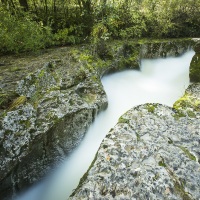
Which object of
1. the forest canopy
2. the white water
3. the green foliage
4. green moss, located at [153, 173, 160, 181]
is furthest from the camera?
the forest canopy

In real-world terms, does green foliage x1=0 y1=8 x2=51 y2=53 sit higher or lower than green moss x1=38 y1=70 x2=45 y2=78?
higher

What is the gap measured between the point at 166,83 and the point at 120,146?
3.94 metres

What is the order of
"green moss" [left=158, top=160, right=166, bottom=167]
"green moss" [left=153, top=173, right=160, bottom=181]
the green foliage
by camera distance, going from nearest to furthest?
"green moss" [left=153, top=173, right=160, bottom=181] < "green moss" [left=158, top=160, right=166, bottom=167] < the green foliage

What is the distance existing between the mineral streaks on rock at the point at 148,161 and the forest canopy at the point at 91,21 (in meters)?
4.15

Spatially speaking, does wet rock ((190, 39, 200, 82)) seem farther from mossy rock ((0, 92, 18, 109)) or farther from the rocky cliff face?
mossy rock ((0, 92, 18, 109))

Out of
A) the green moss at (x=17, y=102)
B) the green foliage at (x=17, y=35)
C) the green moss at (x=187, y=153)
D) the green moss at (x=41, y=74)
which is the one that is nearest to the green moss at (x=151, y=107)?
the green moss at (x=187, y=153)

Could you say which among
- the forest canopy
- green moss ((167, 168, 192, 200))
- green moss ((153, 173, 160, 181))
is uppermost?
the forest canopy

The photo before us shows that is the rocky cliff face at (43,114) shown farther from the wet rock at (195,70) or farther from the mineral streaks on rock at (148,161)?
the wet rock at (195,70)

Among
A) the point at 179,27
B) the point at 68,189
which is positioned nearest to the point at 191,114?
the point at 68,189

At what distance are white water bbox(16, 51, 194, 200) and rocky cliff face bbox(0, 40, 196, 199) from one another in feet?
0.74

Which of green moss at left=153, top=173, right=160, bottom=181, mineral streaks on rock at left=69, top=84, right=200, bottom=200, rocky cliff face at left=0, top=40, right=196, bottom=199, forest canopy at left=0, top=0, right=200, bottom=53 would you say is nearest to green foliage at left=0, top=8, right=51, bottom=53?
forest canopy at left=0, top=0, right=200, bottom=53

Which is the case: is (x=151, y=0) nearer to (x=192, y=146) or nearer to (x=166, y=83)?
(x=166, y=83)

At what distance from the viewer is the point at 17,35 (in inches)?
247

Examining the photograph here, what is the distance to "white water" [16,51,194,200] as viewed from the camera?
4.00 m
